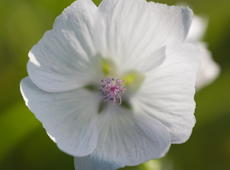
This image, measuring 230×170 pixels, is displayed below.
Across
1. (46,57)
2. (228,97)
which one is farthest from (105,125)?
(228,97)

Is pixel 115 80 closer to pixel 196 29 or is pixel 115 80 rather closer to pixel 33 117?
pixel 33 117

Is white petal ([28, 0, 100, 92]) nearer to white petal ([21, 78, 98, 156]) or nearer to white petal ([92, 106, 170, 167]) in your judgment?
white petal ([21, 78, 98, 156])

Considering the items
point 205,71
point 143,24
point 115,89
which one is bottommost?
point 205,71

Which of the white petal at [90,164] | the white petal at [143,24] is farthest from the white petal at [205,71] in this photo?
the white petal at [90,164]

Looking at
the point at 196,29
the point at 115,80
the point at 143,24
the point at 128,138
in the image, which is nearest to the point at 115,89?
the point at 115,80

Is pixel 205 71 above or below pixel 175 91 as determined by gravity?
below

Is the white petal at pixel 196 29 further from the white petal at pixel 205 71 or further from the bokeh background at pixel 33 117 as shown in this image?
the bokeh background at pixel 33 117

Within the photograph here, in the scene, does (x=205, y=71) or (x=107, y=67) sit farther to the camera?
(x=205, y=71)

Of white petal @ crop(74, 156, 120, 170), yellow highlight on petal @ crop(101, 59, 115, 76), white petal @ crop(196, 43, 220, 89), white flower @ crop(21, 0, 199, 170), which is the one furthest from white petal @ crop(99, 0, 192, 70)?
white petal @ crop(196, 43, 220, 89)
